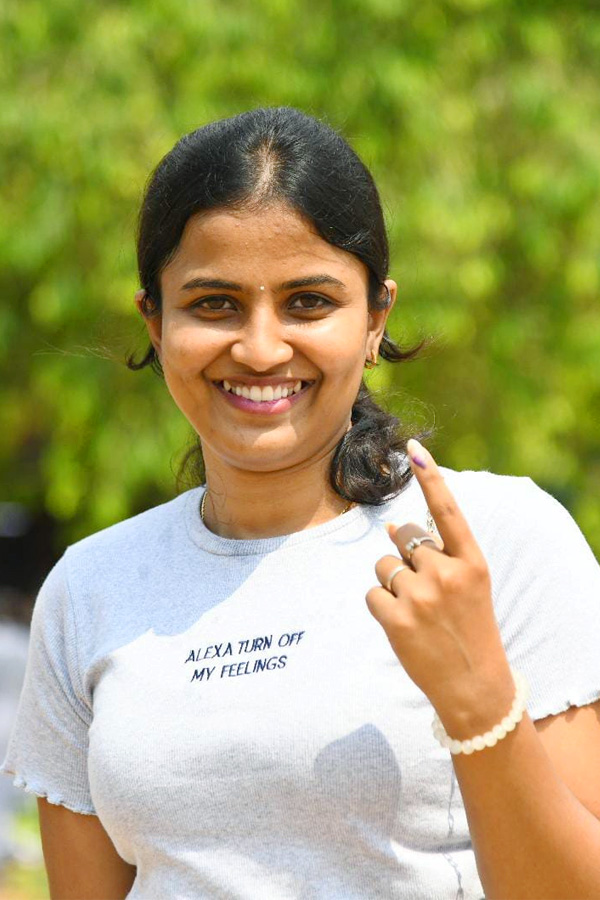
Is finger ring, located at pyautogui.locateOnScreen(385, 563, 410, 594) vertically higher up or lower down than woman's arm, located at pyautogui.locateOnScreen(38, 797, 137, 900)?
higher up

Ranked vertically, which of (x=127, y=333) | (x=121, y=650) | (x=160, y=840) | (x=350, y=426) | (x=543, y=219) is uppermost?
(x=543, y=219)

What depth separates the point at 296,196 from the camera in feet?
6.59

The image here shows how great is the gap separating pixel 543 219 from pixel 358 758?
177 inches

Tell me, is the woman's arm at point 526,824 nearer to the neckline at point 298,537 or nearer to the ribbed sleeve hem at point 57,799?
the neckline at point 298,537

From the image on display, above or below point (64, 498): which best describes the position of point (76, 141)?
above

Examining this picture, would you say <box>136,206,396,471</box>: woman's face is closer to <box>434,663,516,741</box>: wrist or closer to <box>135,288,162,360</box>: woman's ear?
Answer: <box>135,288,162,360</box>: woman's ear

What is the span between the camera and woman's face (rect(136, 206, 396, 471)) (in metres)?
1.99

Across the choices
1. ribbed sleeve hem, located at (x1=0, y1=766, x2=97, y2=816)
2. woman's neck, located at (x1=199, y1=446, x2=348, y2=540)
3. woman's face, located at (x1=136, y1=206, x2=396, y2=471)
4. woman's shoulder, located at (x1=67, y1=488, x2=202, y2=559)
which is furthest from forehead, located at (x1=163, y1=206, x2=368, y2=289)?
ribbed sleeve hem, located at (x1=0, y1=766, x2=97, y2=816)

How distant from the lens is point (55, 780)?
219cm

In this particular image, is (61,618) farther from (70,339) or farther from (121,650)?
(70,339)

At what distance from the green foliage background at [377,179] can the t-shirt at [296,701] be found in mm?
3138

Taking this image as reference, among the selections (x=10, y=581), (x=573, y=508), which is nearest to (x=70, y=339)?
(x=573, y=508)

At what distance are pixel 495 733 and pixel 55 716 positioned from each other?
83 centimetres

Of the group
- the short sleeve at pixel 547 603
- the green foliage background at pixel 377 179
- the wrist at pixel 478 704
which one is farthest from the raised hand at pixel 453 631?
the green foliage background at pixel 377 179
